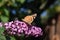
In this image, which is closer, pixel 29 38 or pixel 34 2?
pixel 34 2

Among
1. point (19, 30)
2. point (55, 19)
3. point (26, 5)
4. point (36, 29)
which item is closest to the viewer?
point (26, 5)

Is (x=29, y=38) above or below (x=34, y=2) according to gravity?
below

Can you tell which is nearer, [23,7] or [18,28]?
[23,7]

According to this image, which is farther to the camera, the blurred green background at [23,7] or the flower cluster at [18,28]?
the flower cluster at [18,28]

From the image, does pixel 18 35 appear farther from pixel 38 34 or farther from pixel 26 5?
pixel 26 5

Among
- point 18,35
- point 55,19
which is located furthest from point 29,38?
point 55,19

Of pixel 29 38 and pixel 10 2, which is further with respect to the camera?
pixel 29 38

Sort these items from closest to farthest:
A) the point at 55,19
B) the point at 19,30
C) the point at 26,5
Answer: the point at 26,5 → the point at 55,19 → the point at 19,30

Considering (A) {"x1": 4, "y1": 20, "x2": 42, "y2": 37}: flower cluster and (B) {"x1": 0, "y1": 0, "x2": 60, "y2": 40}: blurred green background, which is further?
(A) {"x1": 4, "y1": 20, "x2": 42, "y2": 37}: flower cluster

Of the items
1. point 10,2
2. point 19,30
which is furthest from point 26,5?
point 19,30

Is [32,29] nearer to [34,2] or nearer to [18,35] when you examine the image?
[18,35]
